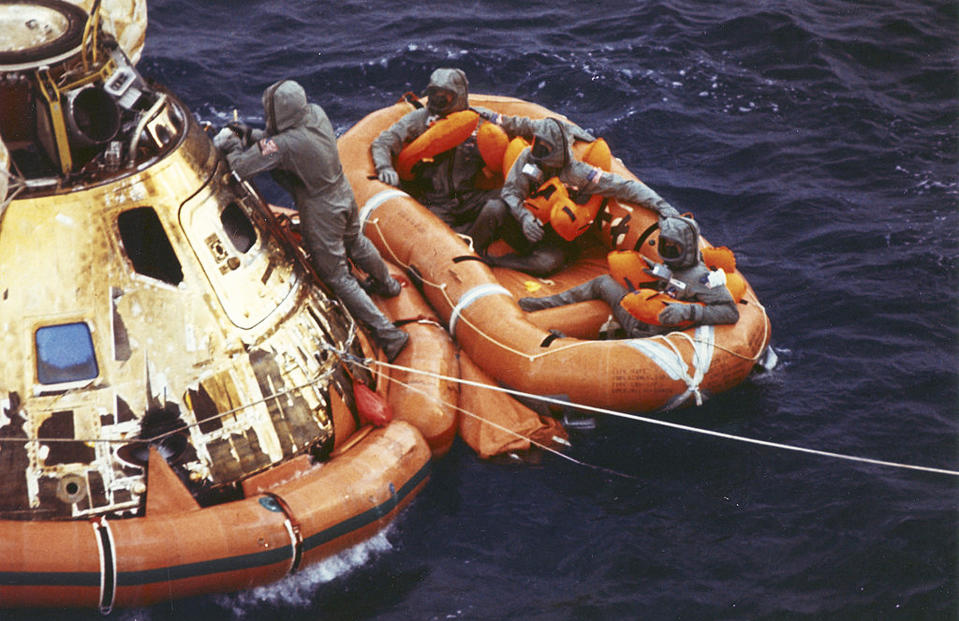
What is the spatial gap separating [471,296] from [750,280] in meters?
3.02

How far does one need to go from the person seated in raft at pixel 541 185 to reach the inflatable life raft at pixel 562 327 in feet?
0.41

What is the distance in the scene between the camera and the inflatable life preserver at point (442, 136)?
836cm

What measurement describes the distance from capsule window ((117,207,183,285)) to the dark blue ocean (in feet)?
6.46

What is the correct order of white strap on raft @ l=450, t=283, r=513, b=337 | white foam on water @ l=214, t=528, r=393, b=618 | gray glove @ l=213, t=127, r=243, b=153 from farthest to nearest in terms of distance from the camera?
white strap on raft @ l=450, t=283, r=513, b=337, gray glove @ l=213, t=127, r=243, b=153, white foam on water @ l=214, t=528, r=393, b=618

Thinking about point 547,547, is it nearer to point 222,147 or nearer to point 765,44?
point 222,147

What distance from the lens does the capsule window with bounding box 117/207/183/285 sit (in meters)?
5.55

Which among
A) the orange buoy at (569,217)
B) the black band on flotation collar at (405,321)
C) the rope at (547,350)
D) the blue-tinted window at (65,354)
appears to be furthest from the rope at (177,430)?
the orange buoy at (569,217)

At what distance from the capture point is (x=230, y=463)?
5.74 metres

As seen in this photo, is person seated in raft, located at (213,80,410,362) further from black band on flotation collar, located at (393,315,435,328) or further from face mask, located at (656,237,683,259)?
face mask, located at (656,237,683,259)

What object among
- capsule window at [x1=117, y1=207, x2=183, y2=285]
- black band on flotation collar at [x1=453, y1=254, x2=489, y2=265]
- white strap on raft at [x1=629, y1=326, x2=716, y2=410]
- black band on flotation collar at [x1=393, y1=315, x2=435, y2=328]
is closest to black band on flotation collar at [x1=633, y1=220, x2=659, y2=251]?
white strap on raft at [x1=629, y1=326, x2=716, y2=410]

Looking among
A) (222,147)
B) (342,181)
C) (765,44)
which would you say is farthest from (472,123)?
(765,44)

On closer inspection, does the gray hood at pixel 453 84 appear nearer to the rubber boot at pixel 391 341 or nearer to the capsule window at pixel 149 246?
the rubber boot at pixel 391 341

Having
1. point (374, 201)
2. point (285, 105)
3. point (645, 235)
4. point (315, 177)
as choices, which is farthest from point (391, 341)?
point (645, 235)

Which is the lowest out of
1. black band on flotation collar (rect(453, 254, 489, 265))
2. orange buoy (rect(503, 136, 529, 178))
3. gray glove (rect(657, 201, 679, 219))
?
black band on flotation collar (rect(453, 254, 489, 265))
